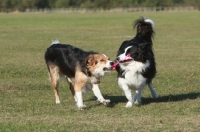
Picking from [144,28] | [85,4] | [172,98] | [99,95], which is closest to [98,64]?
[99,95]

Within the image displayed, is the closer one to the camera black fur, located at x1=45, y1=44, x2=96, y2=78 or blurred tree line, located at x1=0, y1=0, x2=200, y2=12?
black fur, located at x1=45, y1=44, x2=96, y2=78

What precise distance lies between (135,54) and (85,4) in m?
107

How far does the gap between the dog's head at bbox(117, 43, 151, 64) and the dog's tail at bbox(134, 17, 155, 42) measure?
1.51 metres

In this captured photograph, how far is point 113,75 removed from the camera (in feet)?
53.0

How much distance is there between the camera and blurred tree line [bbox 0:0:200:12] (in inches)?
4486

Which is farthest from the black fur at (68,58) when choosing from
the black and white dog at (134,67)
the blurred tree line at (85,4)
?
the blurred tree line at (85,4)

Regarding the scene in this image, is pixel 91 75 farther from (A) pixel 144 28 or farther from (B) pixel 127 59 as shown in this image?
(A) pixel 144 28

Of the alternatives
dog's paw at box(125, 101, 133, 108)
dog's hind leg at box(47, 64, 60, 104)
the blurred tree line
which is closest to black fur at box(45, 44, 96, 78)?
dog's hind leg at box(47, 64, 60, 104)

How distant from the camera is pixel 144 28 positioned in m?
12.2

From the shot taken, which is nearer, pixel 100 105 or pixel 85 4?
pixel 100 105

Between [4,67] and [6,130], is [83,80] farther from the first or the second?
[4,67]

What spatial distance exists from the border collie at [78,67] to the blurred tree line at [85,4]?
9953cm

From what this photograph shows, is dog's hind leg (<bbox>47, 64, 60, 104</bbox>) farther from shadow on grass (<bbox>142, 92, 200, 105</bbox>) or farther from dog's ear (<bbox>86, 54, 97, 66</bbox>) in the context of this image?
shadow on grass (<bbox>142, 92, 200, 105</bbox>)

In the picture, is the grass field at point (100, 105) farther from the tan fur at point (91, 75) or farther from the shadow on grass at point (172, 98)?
the tan fur at point (91, 75)
